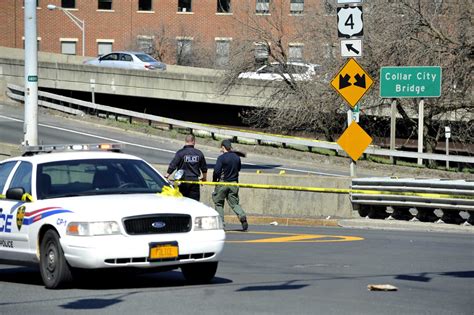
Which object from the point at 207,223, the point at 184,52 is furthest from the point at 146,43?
the point at 207,223

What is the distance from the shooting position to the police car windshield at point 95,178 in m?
12.0

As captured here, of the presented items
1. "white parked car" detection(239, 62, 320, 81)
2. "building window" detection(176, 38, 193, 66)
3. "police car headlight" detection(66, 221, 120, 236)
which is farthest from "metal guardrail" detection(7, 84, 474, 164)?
"police car headlight" detection(66, 221, 120, 236)

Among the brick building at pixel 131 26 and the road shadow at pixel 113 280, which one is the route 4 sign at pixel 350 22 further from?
the brick building at pixel 131 26

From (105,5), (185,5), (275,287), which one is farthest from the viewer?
(185,5)

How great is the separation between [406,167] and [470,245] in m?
28.0

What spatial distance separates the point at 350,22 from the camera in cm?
2328

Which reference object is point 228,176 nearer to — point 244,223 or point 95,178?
point 244,223

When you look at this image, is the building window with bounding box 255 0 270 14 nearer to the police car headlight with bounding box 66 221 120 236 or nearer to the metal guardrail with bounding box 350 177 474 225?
the metal guardrail with bounding box 350 177 474 225

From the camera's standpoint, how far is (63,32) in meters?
74.6

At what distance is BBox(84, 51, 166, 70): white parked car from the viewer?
186 ft

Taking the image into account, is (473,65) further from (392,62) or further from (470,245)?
(470,245)

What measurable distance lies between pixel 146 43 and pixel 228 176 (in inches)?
2111

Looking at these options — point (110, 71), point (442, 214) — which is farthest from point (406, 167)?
point (442, 214)

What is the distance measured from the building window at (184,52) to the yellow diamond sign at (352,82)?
49.0m
